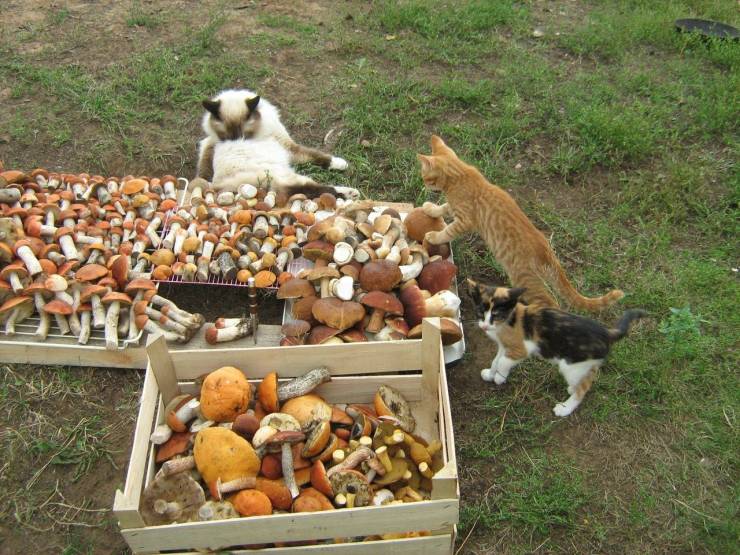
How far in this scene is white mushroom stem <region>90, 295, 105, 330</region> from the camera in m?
4.04

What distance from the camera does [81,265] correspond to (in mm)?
4387

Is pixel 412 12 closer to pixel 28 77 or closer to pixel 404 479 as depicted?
pixel 28 77

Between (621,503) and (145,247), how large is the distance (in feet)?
11.6

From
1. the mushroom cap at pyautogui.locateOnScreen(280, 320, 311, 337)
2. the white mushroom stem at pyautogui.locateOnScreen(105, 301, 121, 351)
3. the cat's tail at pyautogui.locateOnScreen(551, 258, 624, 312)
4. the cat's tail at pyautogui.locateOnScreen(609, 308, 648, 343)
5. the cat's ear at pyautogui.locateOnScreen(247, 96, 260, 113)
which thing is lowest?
the white mushroom stem at pyautogui.locateOnScreen(105, 301, 121, 351)

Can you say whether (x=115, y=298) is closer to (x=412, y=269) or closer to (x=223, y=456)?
(x=223, y=456)

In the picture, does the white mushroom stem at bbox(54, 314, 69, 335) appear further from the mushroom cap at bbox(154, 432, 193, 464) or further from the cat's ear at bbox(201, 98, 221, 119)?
the cat's ear at bbox(201, 98, 221, 119)

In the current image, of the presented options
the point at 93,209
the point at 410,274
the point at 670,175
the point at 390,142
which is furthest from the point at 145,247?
the point at 670,175

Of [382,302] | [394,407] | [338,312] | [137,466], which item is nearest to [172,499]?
[137,466]

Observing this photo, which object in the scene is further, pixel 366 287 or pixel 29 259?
pixel 29 259

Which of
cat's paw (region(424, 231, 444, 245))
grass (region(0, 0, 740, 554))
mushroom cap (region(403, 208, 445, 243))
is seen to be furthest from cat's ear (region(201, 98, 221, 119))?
cat's paw (region(424, 231, 444, 245))

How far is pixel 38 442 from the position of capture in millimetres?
3750

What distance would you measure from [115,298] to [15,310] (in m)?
0.71

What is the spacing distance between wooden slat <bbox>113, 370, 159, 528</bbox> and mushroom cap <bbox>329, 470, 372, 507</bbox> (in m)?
0.88

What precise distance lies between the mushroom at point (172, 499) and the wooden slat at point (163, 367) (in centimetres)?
59
